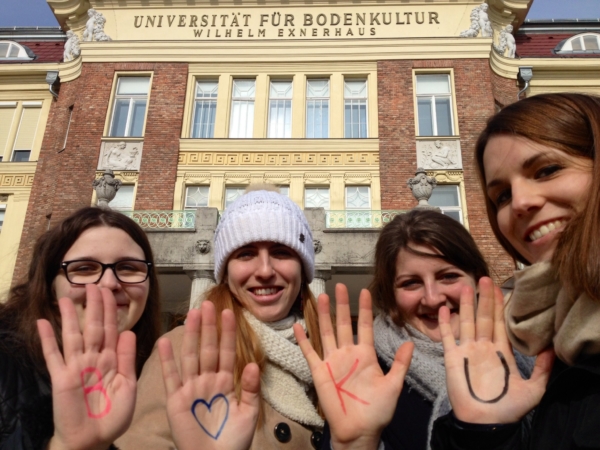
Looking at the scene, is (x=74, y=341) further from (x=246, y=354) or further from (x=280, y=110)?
(x=280, y=110)

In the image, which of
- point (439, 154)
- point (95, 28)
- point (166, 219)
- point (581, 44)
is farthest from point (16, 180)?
point (581, 44)

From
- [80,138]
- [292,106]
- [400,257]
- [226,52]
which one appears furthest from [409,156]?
[400,257]

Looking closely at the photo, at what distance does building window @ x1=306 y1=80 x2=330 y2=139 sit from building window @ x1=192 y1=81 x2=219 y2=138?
10.6 ft

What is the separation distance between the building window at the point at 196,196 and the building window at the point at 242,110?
7.04ft

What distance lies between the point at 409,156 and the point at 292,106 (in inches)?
170

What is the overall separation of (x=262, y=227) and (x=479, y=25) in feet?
55.0

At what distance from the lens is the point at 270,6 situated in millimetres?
17203

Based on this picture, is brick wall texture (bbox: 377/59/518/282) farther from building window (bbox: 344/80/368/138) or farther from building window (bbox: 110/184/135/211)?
building window (bbox: 110/184/135/211)

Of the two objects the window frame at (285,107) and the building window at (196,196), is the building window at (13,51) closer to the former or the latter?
the building window at (196,196)

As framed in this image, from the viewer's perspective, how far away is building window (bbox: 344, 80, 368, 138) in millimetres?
15898

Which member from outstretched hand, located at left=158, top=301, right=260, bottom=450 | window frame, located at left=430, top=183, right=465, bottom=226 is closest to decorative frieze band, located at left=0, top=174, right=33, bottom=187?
window frame, located at left=430, top=183, right=465, bottom=226

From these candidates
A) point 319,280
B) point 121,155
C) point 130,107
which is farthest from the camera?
point 130,107

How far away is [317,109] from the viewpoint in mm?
16203

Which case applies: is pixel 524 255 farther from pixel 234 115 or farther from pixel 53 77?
pixel 53 77
